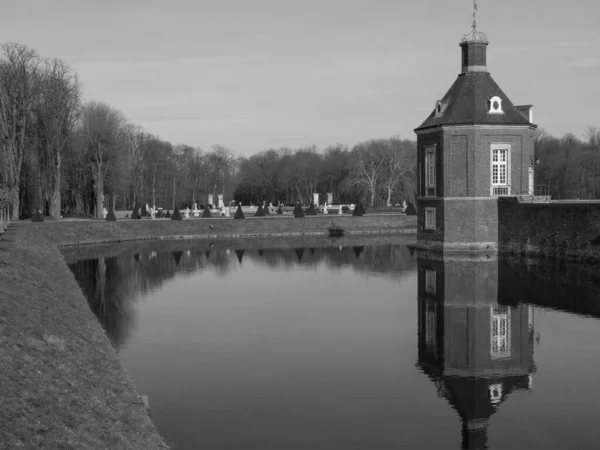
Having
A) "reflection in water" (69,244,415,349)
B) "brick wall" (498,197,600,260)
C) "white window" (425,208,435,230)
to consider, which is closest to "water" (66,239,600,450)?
"reflection in water" (69,244,415,349)

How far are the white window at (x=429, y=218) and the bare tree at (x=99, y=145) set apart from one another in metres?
33.3

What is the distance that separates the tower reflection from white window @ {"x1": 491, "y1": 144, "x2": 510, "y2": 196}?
39.9 feet

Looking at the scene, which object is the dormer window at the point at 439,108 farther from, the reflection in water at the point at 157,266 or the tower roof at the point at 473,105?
the reflection in water at the point at 157,266

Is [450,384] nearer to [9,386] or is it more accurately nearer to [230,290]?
[9,386]

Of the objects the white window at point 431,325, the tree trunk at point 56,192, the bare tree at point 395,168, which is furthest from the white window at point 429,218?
the bare tree at point 395,168

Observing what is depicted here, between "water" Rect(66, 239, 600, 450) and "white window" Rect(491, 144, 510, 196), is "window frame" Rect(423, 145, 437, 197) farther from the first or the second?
"water" Rect(66, 239, 600, 450)

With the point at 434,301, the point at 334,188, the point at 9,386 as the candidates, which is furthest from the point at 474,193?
the point at 334,188

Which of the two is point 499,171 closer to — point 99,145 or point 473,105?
point 473,105

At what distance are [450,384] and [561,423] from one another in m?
2.62

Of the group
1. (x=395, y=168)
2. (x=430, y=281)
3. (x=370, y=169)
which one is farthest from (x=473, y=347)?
(x=370, y=169)

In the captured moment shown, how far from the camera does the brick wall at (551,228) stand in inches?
1243

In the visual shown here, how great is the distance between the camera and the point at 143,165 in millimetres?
80938

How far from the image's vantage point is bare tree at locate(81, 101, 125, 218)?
5956 centimetres

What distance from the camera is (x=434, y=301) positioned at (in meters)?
22.2
